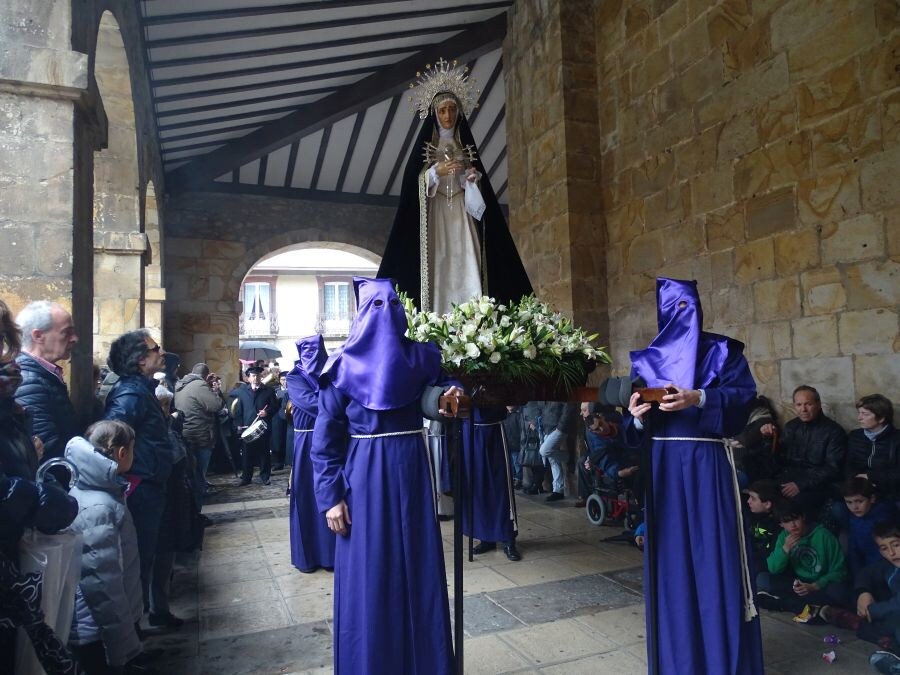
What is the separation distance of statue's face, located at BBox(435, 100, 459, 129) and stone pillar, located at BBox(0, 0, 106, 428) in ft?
6.91

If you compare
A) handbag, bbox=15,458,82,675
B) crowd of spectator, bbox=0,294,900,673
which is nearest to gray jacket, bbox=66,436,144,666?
crowd of spectator, bbox=0,294,900,673

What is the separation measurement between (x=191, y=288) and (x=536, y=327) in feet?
36.4

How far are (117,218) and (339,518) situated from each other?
5180mm

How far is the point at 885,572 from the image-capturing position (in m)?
3.38

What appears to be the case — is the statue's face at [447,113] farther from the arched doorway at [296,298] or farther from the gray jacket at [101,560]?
the arched doorway at [296,298]

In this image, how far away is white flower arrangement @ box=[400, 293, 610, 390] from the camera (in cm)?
311

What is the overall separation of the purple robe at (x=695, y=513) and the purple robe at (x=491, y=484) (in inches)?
81.5

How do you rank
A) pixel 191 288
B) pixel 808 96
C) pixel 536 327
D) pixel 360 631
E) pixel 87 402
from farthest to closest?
1. pixel 191 288
2. pixel 808 96
3. pixel 87 402
4. pixel 536 327
5. pixel 360 631

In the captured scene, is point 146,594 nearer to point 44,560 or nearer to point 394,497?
point 44,560

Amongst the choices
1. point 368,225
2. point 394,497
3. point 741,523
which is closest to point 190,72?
point 368,225

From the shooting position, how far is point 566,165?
7219 millimetres

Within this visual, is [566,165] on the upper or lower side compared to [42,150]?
upper

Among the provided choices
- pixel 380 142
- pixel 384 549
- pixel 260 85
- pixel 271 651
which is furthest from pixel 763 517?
pixel 380 142

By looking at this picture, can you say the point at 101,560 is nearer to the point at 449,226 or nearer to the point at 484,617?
the point at 484,617
